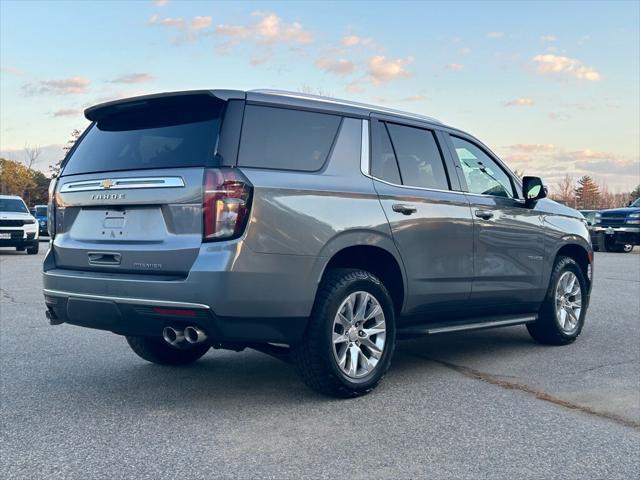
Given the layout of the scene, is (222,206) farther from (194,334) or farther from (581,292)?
(581,292)

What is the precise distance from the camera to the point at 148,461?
378cm

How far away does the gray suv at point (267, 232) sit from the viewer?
4.46 metres

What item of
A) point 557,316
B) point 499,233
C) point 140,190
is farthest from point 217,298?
point 557,316

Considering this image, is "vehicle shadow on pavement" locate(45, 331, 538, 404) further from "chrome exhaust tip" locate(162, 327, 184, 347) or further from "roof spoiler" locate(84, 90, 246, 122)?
"roof spoiler" locate(84, 90, 246, 122)

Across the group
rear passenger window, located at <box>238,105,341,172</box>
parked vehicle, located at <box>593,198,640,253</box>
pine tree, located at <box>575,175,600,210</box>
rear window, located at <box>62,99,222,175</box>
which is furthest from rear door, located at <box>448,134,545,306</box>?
pine tree, located at <box>575,175,600,210</box>

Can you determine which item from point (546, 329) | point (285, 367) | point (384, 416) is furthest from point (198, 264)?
point (546, 329)

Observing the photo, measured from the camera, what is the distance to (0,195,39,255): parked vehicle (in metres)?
21.9

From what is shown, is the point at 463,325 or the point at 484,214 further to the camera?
the point at 484,214

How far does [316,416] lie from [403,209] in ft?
5.46

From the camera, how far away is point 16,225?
22.1 m

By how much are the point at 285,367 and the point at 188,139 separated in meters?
2.29

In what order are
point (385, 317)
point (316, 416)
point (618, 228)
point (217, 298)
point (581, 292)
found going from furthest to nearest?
point (618, 228) < point (581, 292) < point (385, 317) < point (316, 416) < point (217, 298)

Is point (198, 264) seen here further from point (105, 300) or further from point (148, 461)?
point (148, 461)

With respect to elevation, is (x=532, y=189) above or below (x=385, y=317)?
above
